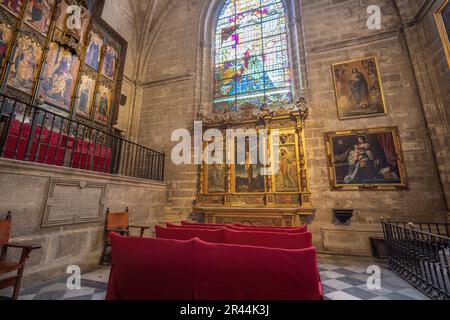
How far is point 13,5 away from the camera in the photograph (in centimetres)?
480

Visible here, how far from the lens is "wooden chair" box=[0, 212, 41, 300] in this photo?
227 cm

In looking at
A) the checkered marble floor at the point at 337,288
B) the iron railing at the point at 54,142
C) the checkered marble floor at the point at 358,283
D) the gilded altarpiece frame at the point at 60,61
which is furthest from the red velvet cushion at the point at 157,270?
the gilded altarpiece frame at the point at 60,61

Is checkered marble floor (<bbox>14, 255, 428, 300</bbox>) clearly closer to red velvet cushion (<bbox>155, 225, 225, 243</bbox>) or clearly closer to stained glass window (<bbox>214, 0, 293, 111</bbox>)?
red velvet cushion (<bbox>155, 225, 225, 243</bbox>)

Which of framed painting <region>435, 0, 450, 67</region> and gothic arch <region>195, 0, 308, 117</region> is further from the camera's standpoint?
gothic arch <region>195, 0, 308, 117</region>

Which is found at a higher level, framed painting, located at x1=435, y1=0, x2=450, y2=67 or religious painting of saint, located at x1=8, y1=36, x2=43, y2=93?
framed painting, located at x1=435, y1=0, x2=450, y2=67

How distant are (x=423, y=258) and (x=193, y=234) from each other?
3522mm

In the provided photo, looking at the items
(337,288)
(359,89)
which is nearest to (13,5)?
(337,288)

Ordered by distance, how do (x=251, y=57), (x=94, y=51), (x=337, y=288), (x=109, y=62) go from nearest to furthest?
(x=337, y=288) → (x=94, y=51) → (x=109, y=62) → (x=251, y=57)

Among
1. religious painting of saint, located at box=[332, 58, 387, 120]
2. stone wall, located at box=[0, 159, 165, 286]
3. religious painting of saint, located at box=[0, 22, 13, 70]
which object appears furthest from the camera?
religious painting of saint, located at box=[332, 58, 387, 120]

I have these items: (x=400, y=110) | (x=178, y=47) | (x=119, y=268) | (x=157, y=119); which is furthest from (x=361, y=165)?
(x=178, y=47)

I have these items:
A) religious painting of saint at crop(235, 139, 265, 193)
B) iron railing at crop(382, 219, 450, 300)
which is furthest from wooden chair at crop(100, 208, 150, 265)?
iron railing at crop(382, 219, 450, 300)

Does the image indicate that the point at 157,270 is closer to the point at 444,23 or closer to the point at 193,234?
the point at 193,234

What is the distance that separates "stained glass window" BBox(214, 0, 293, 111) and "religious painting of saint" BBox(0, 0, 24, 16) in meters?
5.42

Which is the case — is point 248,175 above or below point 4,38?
below
